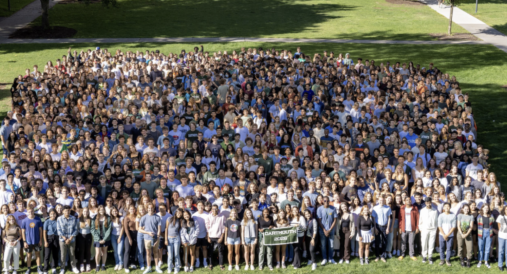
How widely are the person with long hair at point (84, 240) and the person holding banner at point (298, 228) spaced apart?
5.01 m

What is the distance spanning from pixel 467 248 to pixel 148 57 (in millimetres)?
17256

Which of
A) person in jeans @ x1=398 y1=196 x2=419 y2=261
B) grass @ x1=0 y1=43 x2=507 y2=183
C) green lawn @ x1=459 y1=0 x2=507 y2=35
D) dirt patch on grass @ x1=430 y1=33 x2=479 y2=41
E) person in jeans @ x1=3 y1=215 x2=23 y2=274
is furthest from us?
green lawn @ x1=459 y1=0 x2=507 y2=35

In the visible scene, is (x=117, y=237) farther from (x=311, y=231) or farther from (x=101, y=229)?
(x=311, y=231)

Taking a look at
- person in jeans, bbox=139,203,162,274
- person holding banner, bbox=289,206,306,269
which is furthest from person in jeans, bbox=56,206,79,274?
person holding banner, bbox=289,206,306,269

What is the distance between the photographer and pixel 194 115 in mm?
18125

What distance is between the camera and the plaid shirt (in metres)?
13.1

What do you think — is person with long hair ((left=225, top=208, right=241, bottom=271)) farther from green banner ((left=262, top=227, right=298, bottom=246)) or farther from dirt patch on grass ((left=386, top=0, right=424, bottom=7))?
dirt patch on grass ((left=386, top=0, right=424, bottom=7))

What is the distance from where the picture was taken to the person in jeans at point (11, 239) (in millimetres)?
12977

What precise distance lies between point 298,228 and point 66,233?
5.68 metres

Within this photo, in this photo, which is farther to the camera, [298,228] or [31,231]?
[298,228]

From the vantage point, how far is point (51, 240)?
1323 centimetres

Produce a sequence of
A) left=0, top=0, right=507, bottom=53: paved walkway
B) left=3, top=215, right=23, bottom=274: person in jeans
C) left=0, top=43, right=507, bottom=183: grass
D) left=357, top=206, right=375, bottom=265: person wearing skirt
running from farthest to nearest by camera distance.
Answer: left=0, top=0, right=507, bottom=53: paved walkway < left=0, top=43, right=507, bottom=183: grass < left=357, top=206, right=375, bottom=265: person wearing skirt < left=3, top=215, right=23, bottom=274: person in jeans

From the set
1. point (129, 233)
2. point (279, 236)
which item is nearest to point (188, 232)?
point (129, 233)

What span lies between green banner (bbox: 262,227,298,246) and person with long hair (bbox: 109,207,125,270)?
3.55 meters
